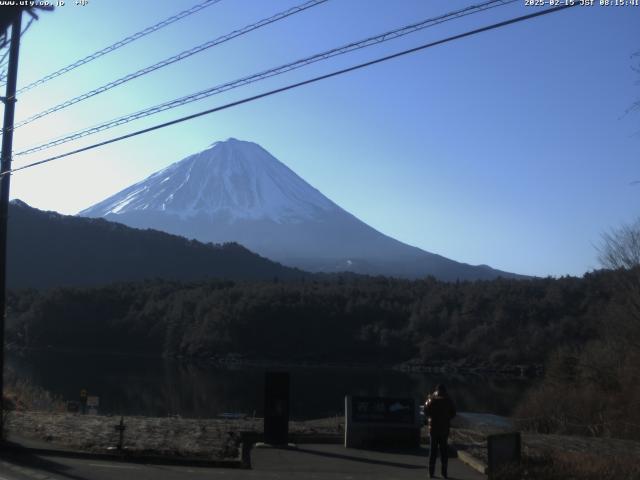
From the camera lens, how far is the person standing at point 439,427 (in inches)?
406

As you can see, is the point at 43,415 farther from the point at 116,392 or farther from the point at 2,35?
the point at 116,392

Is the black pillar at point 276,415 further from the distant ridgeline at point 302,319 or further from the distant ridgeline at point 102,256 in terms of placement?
the distant ridgeline at point 102,256

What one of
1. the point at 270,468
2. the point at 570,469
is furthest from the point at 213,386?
the point at 570,469

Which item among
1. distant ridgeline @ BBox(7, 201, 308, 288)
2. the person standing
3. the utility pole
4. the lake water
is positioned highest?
distant ridgeline @ BBox(7, 201, 308, 288)

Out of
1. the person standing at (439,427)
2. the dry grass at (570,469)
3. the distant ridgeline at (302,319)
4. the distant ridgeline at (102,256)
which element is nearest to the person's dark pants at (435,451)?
the person standing at (439,427)

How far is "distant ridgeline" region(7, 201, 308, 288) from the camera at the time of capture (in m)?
112

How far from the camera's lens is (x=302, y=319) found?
83.7m

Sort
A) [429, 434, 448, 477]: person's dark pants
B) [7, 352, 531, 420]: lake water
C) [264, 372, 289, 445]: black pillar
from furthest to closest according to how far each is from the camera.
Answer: [7, 352, 531, 420]: lake water → [264, 372, 289, 445]: black pillar → [429, 434, 448, 477]: person's dark pants

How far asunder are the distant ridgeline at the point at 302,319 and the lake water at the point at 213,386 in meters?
6.86

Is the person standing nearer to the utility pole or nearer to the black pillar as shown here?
the black pillar

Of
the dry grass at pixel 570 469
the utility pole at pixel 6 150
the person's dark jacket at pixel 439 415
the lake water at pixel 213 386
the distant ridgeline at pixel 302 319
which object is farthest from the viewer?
the distant ridgeline at pixel 302 319

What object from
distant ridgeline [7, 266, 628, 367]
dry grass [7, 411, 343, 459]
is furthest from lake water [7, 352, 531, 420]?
dry grass [7, 411, 343, 459]

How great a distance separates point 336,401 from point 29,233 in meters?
81.4

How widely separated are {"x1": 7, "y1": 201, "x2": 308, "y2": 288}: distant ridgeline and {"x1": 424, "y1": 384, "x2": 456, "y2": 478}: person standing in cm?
10342
